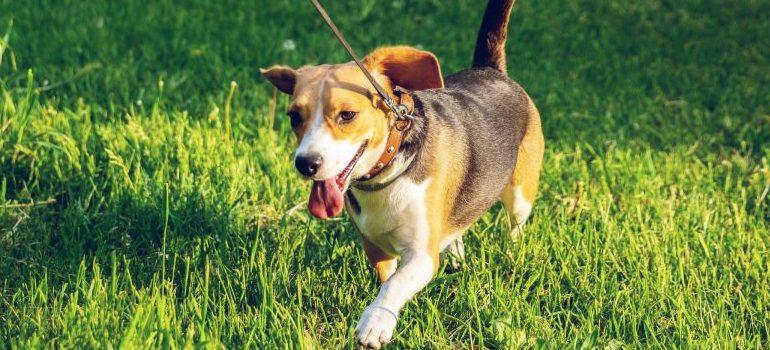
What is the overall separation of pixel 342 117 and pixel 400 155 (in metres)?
0.32

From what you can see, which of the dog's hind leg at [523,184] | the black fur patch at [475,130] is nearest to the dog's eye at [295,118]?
the black fur patch at [475,130]

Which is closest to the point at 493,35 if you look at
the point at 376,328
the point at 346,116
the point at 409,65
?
the point at 409,65

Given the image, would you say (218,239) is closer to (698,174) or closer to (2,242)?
(2,242)

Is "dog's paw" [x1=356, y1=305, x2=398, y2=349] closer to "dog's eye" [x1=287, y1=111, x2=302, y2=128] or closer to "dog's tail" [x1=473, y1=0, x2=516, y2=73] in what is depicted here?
"dog's eye" [x1=287, y1=111, x2=302, y2=128]

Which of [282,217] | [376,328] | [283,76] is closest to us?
[376,328]

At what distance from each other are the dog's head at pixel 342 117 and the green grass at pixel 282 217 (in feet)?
1.83

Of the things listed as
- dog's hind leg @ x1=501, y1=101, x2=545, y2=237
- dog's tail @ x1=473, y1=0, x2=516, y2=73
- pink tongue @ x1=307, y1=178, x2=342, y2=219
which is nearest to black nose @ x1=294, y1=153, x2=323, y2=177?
pink tongue @ x1=307, y1=178, x2=342, y2=219

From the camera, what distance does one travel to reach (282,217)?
4.16m

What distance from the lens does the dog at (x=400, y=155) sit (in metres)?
3.04

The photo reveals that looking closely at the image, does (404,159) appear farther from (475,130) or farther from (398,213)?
(475,130)

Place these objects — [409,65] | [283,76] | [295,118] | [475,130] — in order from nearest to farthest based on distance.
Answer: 1. [295,118]
2. [409,65]
3. [283,76]
4. [475,130]

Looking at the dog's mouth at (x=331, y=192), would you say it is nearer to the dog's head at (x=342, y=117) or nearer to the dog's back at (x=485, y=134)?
the dog's head at (x=342, y=117)

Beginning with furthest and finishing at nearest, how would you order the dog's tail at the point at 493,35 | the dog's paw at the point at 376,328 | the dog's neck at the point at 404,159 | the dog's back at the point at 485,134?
the dog's tail at the point at 493,35 < the dog's back at the point at 485,134 < the dog's neck at the point at 404,159 < the dog's paw at the point at 376,328

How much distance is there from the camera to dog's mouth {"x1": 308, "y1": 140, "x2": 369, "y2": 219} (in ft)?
10.1
